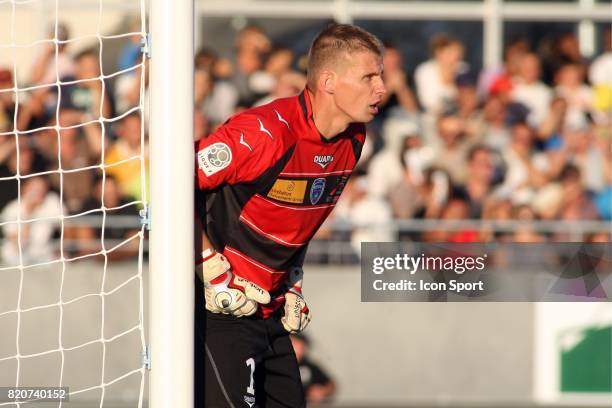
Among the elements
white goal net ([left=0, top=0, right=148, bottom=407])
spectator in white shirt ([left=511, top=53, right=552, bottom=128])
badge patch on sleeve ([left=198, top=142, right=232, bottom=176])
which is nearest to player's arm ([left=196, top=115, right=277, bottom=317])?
badge patch on sleeve ([left=198, top=142, right=232, bottom=176])

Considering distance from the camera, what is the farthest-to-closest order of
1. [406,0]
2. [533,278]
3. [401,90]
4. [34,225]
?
[406,0] < [401,90] < [533,278] < [34,225]

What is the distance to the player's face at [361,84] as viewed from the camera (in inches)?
185

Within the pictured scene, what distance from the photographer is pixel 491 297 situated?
955 cm

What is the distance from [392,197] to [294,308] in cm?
491

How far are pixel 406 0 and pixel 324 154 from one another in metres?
6.90

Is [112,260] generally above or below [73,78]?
below

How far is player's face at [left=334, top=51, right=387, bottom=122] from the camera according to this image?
4688 millimetres

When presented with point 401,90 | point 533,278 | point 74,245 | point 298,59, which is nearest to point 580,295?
point 533,278

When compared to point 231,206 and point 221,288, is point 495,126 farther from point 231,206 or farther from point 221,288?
point 221,288

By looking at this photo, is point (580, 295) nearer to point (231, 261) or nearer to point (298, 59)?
point (298, 59)

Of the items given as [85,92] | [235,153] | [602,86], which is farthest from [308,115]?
[602,86]

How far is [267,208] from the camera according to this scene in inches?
185

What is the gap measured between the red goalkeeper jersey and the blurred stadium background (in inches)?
175

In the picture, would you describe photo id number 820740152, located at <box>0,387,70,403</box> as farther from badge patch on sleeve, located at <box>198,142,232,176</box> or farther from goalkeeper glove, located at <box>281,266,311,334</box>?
badge patch on sleeve, located at <box>198,142,232,176</box>
